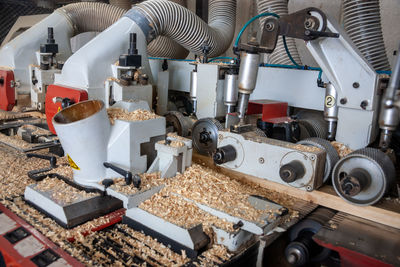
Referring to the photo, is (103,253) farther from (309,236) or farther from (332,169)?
(332,169)

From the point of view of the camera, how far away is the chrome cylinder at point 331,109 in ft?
5.13

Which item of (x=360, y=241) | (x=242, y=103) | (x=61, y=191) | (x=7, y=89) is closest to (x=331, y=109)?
(x=242, y=103)

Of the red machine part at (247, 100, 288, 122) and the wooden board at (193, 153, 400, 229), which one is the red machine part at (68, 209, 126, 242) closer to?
the wooden board at (193, 153, 400, 229)

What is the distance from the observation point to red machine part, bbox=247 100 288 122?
173 cm

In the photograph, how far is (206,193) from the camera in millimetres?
1311

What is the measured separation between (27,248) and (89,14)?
2.14 metres

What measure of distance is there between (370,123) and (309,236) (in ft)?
1.79

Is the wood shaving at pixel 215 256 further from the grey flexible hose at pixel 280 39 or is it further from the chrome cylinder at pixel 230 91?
the grey flexible hose at pixel 280 39

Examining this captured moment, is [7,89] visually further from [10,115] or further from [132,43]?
[132,43]

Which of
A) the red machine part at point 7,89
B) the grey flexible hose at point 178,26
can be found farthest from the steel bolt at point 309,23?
the red machine part at point 7,89

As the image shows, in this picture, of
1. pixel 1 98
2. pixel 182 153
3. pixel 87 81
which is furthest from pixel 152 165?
pixel 1 98

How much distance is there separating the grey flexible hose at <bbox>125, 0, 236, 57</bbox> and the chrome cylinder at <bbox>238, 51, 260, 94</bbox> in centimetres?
73

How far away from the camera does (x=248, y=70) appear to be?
1.49 m

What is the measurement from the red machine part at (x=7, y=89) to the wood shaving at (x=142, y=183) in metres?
1.34
